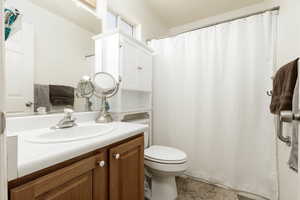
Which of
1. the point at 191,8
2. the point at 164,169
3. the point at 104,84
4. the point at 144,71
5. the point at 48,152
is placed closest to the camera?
the point at 48,152

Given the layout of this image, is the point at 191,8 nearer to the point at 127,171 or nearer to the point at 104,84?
the point at 104,84

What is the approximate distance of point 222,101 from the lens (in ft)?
4.97

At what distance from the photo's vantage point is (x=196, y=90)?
5.38ft

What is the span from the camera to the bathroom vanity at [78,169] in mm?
415

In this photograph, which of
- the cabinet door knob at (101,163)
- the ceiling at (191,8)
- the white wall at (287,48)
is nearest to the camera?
the cabinet door knob at (101,163)

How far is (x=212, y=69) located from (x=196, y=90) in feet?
0.96

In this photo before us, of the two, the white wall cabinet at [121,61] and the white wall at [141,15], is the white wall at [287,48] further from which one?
the white wall at [141,15]

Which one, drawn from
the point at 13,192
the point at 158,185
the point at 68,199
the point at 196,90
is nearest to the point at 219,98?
the point at 196,90

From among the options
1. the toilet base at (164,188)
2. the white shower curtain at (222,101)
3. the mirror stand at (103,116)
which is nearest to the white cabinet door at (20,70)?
the mirror stand at (103,116)

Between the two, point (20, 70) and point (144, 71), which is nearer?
point (20, 70)

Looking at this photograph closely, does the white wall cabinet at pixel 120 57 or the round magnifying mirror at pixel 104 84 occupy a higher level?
the white wall cabinet at pixel 120 57

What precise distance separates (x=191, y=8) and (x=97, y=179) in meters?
2.32

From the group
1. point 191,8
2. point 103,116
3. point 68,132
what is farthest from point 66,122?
point 191,8

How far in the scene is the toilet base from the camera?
1.21 metres
